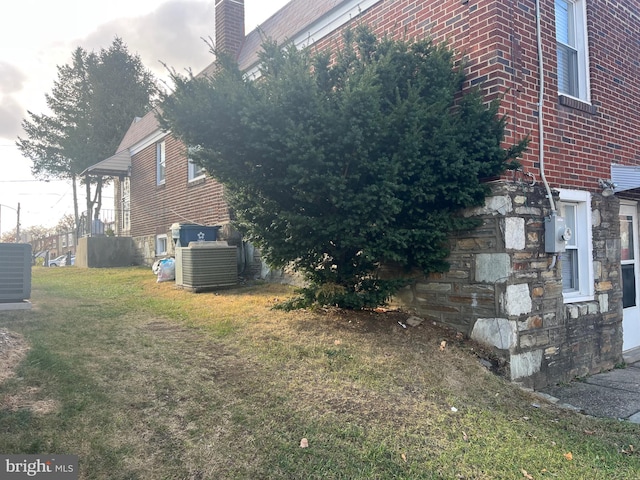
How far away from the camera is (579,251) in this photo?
6078 mm

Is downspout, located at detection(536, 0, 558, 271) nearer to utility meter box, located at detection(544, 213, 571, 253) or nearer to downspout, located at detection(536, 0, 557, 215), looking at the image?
downspout, located at detection(536, 0, 557, 215)

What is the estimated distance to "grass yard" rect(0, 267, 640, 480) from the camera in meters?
2.79

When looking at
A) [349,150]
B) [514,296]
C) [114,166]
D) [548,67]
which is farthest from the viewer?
[114,166]

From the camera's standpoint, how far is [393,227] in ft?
16.2

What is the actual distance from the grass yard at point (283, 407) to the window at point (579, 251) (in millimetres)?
2179

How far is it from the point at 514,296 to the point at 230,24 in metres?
9.80

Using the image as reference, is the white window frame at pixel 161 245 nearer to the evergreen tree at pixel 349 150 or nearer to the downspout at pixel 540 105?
the evergreen tree at pixel 349 150

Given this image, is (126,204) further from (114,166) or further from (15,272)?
(15,272)

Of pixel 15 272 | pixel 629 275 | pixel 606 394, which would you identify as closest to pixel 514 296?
pixel 606 394

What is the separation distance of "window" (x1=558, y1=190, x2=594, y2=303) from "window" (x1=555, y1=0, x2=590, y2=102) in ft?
5.01

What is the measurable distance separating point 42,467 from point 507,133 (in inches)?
202

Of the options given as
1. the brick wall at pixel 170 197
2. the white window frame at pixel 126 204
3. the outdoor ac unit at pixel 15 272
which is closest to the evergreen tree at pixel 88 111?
the white window frame at pixel 126 204

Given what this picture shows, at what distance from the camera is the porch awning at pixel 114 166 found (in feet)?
50.4

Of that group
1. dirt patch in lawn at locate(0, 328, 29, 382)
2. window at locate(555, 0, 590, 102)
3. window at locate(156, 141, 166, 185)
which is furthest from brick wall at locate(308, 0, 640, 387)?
window at locate(156, 141, 166, 185)
